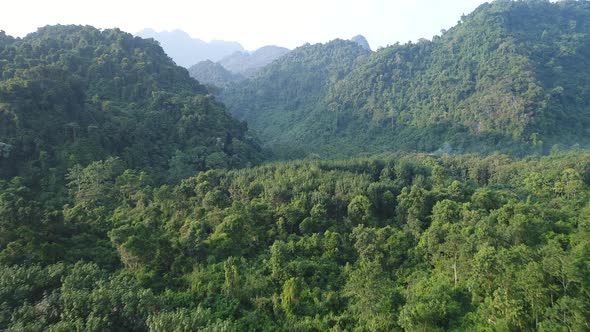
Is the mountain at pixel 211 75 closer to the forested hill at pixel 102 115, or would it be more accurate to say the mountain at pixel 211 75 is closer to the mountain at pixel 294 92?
the mountain at pixel 294 92

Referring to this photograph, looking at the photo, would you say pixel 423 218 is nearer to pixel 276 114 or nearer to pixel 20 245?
pixel 20 245

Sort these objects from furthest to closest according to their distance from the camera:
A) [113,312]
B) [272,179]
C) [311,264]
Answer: [272,179], [311,264], [113,312]

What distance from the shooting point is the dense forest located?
13.5 meters

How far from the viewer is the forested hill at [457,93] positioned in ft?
164

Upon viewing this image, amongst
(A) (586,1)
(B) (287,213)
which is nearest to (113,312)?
(B) (287,213)

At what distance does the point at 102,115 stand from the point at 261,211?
20.1 meters

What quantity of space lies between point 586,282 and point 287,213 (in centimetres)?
1364

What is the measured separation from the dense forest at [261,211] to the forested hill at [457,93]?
18.0 inches

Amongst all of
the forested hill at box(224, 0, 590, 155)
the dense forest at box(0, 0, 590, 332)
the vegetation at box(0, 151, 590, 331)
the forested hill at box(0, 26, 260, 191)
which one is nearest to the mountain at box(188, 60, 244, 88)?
the forested hill at box(224, 0, 590, 155)

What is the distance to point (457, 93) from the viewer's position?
2303 inches

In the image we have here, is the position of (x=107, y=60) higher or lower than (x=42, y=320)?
higher

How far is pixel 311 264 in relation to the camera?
1834 centimetres

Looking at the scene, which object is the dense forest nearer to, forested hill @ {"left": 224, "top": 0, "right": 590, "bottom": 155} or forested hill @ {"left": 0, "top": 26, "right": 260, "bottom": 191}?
forested hill @ {"left": 0, "top": 26, "right": 260, "bottom": 191}

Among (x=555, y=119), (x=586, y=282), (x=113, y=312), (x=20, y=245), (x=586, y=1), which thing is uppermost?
(x=586, y=1)
